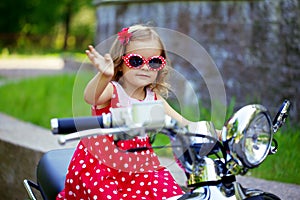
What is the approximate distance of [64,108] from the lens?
659 cm

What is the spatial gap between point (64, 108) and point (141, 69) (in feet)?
14.9

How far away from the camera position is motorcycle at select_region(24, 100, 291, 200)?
1.60 m

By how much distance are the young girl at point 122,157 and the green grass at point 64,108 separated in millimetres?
152

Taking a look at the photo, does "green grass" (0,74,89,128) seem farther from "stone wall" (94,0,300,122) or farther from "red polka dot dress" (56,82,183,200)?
"red polka dot dress" (56,82,183,200)

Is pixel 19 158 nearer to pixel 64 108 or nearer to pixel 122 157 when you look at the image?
pixel 122 157

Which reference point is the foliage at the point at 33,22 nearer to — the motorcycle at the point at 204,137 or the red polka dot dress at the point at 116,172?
the red polka dot dress at the point at 116,172

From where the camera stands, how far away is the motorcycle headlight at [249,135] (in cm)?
166

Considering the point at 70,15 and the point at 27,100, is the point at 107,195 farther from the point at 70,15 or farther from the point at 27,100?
the point at 70,15

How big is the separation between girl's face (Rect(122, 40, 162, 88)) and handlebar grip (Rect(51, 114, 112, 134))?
0.55 meters

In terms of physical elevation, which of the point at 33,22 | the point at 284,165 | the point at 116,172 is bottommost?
the point at 284,165

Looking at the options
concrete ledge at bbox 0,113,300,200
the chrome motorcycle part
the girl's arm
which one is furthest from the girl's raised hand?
concrete ledge at bbox 0,113,300,200

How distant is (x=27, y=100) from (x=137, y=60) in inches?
203

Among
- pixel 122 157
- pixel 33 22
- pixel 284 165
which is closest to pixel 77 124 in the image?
pixel 122 157

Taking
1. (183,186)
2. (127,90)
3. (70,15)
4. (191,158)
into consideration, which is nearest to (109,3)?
(183,186)
